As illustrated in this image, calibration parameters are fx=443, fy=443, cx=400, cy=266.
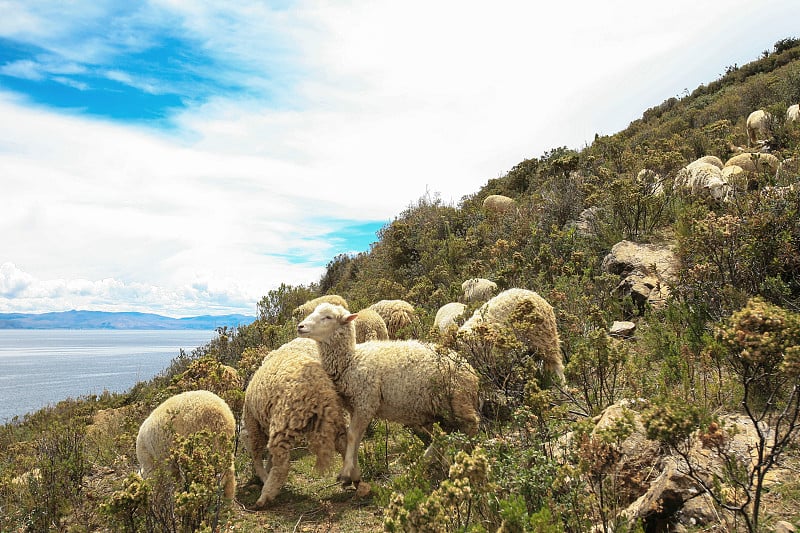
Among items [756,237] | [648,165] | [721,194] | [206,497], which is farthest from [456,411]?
[648,165]

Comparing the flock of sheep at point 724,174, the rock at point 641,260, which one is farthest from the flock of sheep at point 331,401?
the flock of sheep at point 724,174

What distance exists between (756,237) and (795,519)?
418 centimetres

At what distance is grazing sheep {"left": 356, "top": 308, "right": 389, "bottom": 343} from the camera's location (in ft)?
29.2

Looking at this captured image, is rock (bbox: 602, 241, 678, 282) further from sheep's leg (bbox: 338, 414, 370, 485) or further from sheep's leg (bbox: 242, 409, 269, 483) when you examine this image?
sheep's leg (bbox: 242, 409, 269, 483)

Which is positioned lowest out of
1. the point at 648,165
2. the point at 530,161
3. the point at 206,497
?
the point at 206,497

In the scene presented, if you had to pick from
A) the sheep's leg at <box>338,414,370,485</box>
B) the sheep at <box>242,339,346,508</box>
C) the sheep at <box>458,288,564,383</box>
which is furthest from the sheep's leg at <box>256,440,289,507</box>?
the sheep at <box>458,288,564,383</box>

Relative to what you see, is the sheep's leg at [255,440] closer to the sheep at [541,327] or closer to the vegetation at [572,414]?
the vegetation at [572,414]

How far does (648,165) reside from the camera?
1198 cm

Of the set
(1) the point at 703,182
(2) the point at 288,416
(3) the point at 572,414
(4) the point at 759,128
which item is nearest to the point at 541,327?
(3) the point at 572,414

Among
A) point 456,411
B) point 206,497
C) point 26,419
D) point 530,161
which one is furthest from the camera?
point 530,161

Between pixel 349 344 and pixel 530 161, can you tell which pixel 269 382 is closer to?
pixel 349 344

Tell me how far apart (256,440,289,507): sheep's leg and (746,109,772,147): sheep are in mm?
17481

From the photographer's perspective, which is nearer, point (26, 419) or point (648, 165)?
point (648, 165)

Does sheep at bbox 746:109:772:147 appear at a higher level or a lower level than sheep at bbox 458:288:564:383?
higher
